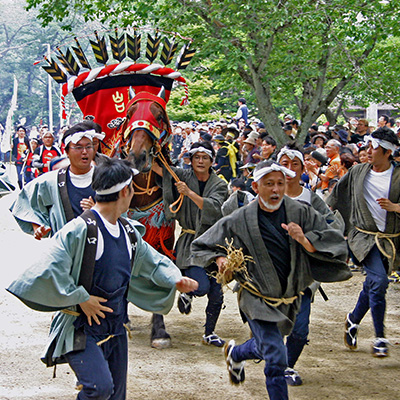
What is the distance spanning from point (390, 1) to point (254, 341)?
7.44 metres

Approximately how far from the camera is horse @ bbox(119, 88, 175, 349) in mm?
7082

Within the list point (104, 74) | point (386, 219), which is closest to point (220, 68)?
point (104, 74)

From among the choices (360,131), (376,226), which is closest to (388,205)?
(376,226)

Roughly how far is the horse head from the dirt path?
1897 mm

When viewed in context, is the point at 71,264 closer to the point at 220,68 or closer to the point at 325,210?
the point at 325,210

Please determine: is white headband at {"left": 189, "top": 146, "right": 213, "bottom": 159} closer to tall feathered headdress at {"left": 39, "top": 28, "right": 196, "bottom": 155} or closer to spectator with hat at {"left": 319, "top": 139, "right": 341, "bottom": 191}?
tall feathered headdress at {"left": 39, "top": 28, "right": 196, "bottom": 155}

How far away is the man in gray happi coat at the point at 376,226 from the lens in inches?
265

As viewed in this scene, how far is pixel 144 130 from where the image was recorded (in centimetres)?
709

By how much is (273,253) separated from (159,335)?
2.41 m

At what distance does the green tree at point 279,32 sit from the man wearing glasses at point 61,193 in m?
6.00

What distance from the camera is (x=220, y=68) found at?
41.9 feet

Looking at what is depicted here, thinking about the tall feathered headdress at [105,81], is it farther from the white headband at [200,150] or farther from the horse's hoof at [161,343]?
the horse's hoof at [161,343]

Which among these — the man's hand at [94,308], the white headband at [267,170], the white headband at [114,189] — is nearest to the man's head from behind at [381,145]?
the white headband at [267,170]

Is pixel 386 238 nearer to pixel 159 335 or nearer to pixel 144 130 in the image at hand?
pixel 159 335
